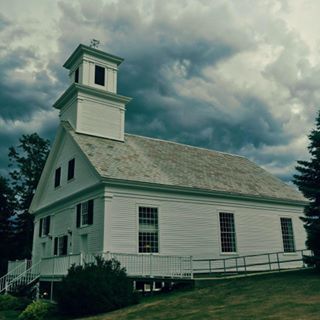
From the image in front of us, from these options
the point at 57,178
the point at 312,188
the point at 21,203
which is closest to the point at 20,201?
the point at 21,203

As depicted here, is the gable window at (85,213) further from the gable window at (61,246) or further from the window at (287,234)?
the window at (287,234)

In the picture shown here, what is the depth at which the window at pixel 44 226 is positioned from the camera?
27.3m

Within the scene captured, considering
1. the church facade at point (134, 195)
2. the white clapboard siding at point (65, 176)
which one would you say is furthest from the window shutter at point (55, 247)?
Answer: the white clapboard siding at point (65, 176)

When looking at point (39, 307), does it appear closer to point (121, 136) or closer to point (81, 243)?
point (81, 243)

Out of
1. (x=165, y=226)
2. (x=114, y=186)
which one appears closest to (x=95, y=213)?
(x=114, y=186)

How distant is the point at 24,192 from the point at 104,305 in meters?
32.1

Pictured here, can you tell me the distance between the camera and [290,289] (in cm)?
1409

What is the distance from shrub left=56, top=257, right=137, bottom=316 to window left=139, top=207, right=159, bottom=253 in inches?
199

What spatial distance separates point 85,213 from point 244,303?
38.9ft

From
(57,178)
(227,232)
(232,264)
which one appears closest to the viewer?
(232,264)

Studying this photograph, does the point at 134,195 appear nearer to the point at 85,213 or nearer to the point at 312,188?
the point at 85,213

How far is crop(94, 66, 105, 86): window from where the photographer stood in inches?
1050

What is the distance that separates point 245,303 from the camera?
496 inches

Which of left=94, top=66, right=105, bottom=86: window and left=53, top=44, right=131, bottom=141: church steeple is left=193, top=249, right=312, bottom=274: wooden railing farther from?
left=94, top=66, right=105, bottom=86: window
